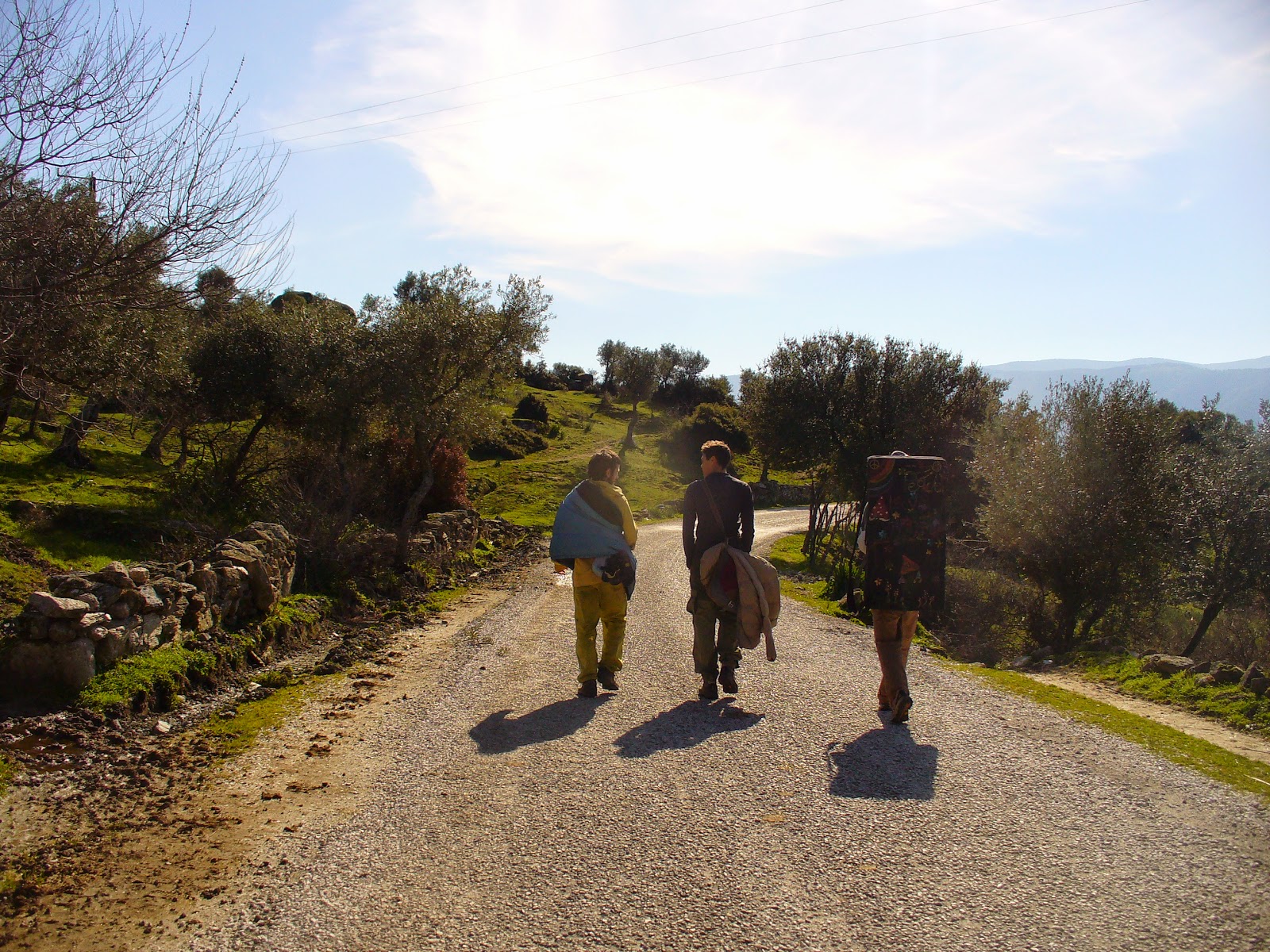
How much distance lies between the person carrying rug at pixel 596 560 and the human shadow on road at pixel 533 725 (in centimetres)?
31

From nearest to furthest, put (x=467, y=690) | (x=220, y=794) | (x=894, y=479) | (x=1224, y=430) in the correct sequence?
(x=220, y=794) → (x=894, y=479) → (x=467, y=690) → (x=1224, y=430)

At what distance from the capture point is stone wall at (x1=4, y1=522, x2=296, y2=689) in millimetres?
6941

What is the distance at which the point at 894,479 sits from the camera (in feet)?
22.7

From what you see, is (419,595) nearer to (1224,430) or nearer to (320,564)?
(320,564)

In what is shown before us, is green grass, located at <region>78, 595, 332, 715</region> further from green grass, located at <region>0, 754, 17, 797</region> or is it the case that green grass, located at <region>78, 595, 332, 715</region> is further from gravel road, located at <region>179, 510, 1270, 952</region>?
gravel road, located at <region>179, 510, 1270, 952</region>

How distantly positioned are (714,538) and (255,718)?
15.1 feet

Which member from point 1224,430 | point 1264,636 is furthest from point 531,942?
point 1224,430

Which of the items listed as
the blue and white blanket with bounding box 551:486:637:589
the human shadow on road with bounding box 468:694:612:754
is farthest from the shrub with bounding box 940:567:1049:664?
the human shadow on road with bounding box 468:694:612:754

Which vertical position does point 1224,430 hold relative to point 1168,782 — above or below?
above

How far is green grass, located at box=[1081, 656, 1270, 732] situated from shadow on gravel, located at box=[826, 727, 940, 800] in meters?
3.89

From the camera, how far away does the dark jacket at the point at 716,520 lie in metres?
7.33

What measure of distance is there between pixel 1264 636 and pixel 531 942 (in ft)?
73.1

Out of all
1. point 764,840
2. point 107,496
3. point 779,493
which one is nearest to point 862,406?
point 779,493

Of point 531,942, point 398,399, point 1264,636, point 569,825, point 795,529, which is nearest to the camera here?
point 531,942
